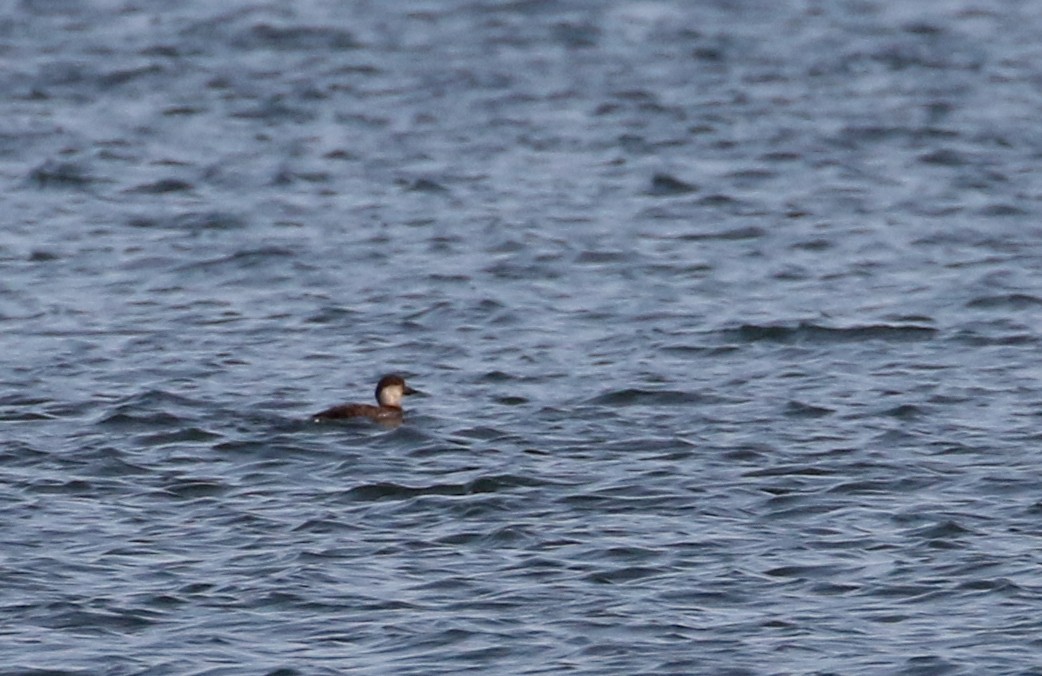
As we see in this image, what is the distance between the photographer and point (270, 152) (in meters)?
23.6

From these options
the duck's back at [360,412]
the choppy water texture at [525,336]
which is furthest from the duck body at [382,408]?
the choppy water texture at [525,336]

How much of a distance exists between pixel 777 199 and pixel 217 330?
627cm

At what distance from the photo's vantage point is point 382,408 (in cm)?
1524

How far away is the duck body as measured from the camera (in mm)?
15102

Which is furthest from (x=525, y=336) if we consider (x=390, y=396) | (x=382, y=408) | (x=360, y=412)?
(x=360, y=412)

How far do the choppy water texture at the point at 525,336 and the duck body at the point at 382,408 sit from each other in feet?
0.43

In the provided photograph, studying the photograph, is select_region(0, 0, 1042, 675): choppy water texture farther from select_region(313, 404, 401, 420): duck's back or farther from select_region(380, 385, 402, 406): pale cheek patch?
select_region(380, 385, 402, 406): pale cheek patch

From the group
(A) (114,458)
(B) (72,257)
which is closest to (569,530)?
(A) (114,458)

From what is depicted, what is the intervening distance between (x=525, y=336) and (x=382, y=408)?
2.59 metres

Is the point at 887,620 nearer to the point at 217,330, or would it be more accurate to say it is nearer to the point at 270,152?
the point at 217,330

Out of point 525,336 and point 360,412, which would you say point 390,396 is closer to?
point 360,412

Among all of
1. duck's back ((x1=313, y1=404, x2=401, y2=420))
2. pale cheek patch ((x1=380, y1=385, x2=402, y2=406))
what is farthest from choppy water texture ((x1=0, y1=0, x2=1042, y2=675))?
pale cheek patch ((x1=380, y1=385, x2=402, y2=406))

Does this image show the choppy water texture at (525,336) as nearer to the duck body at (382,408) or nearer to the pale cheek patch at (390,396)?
the duck body at (382,408)

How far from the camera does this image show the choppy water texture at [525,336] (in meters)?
12.0
